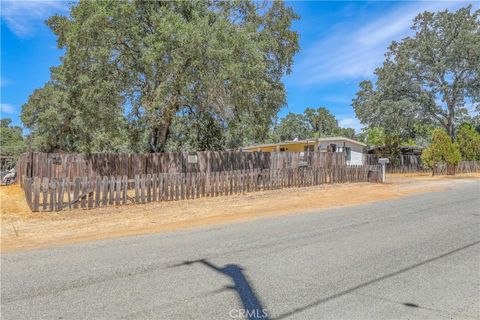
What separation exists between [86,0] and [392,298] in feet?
46.0

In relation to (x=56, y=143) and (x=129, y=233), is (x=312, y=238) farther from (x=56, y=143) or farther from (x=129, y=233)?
(x=56, y=143)

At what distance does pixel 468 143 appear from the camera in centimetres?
3856

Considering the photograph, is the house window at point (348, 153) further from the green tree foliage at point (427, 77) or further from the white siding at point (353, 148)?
the green tree foliage at point (427, 77)

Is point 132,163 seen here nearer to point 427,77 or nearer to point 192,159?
point 192,159

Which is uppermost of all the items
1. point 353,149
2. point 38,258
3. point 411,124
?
point 411,124

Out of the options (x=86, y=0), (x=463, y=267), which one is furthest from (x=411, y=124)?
(x=463, y=267)

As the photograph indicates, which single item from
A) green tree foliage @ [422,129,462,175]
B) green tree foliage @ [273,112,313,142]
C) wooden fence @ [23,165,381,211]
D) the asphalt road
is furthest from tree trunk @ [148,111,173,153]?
green tree foliage @ [273,112,313,142]

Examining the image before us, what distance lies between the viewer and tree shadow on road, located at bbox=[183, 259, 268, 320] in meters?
3.72

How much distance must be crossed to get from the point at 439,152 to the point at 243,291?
3162 cm

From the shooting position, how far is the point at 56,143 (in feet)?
119

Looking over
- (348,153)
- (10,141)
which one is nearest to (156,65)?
(348,153)

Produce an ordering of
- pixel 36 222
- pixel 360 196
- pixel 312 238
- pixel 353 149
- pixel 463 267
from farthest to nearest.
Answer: pixel 353 149 → pixel 360 196 → pixel 36 222 → pixel 312 238 → pixel 463 267

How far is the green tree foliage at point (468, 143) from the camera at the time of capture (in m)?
38.6

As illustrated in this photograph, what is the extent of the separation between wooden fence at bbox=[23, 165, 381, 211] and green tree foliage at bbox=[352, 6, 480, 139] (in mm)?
24993
